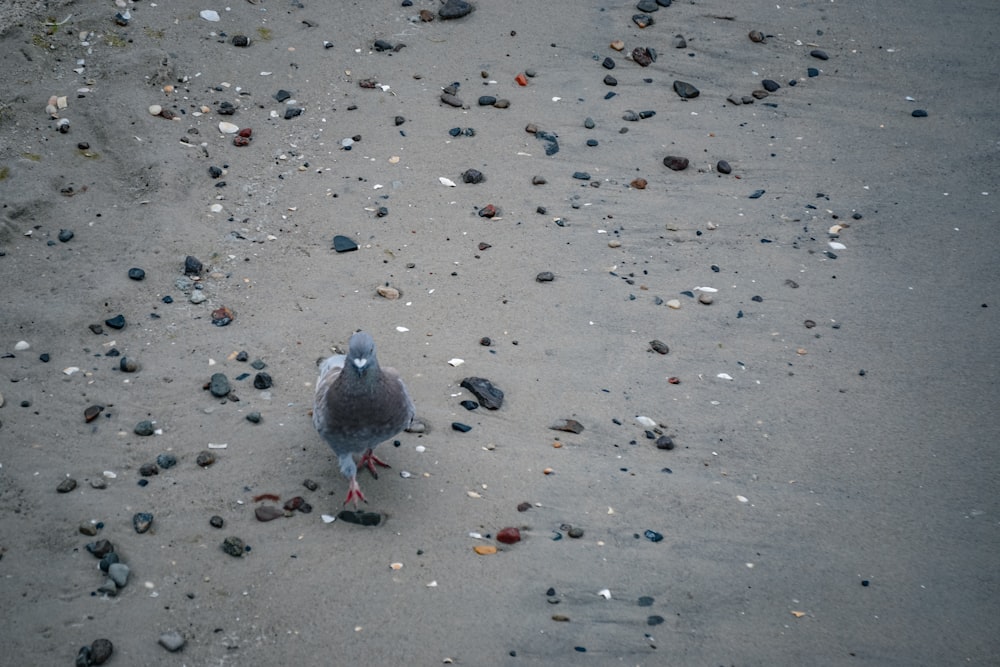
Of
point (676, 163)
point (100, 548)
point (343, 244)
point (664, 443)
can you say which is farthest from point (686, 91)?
point (100, 548)

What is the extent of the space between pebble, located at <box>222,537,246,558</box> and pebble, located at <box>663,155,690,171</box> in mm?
4304

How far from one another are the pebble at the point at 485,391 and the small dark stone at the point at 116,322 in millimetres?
2080

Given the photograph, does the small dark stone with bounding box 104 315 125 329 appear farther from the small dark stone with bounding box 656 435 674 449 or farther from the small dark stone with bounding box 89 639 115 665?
the small dark stone with bounding box 656 435 674 449

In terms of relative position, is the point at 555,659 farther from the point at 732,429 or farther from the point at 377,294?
the point at 377,294

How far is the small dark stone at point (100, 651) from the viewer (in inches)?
124

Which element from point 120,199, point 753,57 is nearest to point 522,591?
point 120,199

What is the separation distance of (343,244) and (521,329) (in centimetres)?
142

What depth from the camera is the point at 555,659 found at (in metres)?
3.30

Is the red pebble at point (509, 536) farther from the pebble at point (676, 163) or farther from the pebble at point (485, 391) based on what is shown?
the pebble at point (676, 163)

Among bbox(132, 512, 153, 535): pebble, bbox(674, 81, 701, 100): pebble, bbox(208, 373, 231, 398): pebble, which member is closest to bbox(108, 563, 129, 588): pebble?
bbox(132, 512, 153, 535): pebble

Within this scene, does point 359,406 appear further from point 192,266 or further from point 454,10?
point 454,10

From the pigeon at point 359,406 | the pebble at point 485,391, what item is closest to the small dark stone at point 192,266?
the pigeon at point 359,406

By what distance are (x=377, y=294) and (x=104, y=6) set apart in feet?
13.1

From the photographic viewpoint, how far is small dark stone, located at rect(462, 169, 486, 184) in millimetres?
6012
